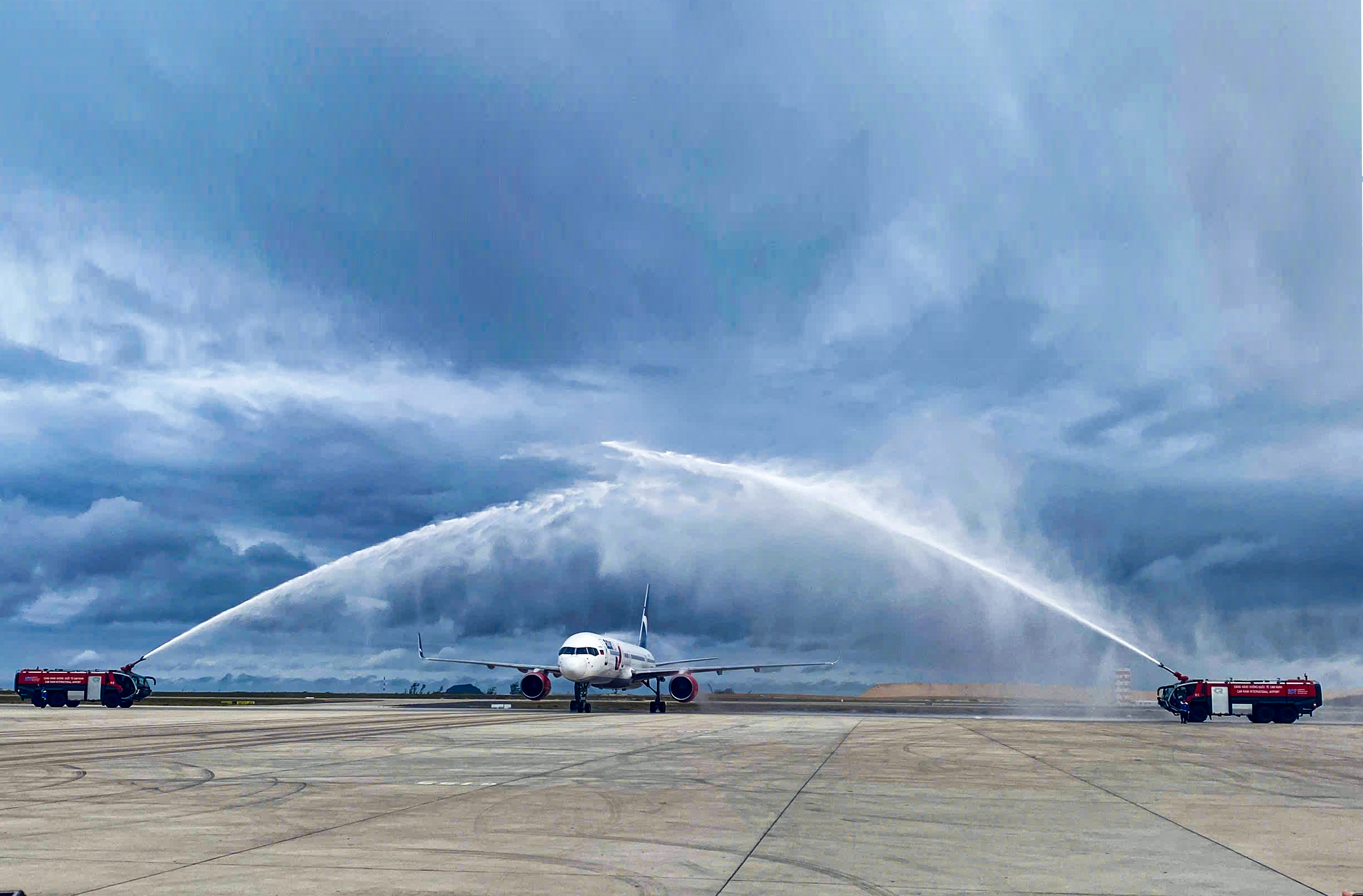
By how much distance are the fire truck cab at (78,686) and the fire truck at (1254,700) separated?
6495cm

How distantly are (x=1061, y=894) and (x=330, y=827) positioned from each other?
29.7 ft

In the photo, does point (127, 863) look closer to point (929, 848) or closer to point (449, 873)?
point (449, 873)

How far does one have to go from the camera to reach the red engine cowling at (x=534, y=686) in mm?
65000

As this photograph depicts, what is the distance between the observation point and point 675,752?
27.5 m

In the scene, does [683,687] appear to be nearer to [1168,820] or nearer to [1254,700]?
[1254,700]

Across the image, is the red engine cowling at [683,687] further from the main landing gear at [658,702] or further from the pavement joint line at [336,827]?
the pavement joint line at [336,827]

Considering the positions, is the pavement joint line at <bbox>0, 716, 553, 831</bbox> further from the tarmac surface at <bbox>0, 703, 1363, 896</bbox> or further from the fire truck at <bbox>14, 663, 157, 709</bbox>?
the fire truck at <bbox>14, 663, 157, 709</bbox>

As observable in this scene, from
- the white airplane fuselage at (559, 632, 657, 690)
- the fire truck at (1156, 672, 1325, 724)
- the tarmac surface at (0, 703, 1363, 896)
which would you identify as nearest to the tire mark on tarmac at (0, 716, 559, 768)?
the tarmac surface at (0, 703, 1363, 896)

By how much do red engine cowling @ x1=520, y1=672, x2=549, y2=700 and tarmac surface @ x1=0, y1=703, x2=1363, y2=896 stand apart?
33511mm

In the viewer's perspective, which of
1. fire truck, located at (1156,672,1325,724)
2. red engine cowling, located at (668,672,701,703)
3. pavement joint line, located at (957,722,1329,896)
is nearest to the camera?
pavement joint line, located at (957,722,1329,896)

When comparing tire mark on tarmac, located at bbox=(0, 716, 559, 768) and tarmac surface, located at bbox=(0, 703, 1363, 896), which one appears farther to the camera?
tire mark on tarmac, located at bbox=(0, 716, 559, 768)

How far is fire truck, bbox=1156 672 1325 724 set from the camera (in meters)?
55.8

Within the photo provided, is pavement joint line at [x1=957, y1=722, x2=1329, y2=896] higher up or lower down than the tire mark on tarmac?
higher up

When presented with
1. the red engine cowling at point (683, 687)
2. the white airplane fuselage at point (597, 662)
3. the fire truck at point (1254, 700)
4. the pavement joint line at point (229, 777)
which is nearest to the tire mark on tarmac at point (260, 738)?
the pavement joint line at point (229, 777)
